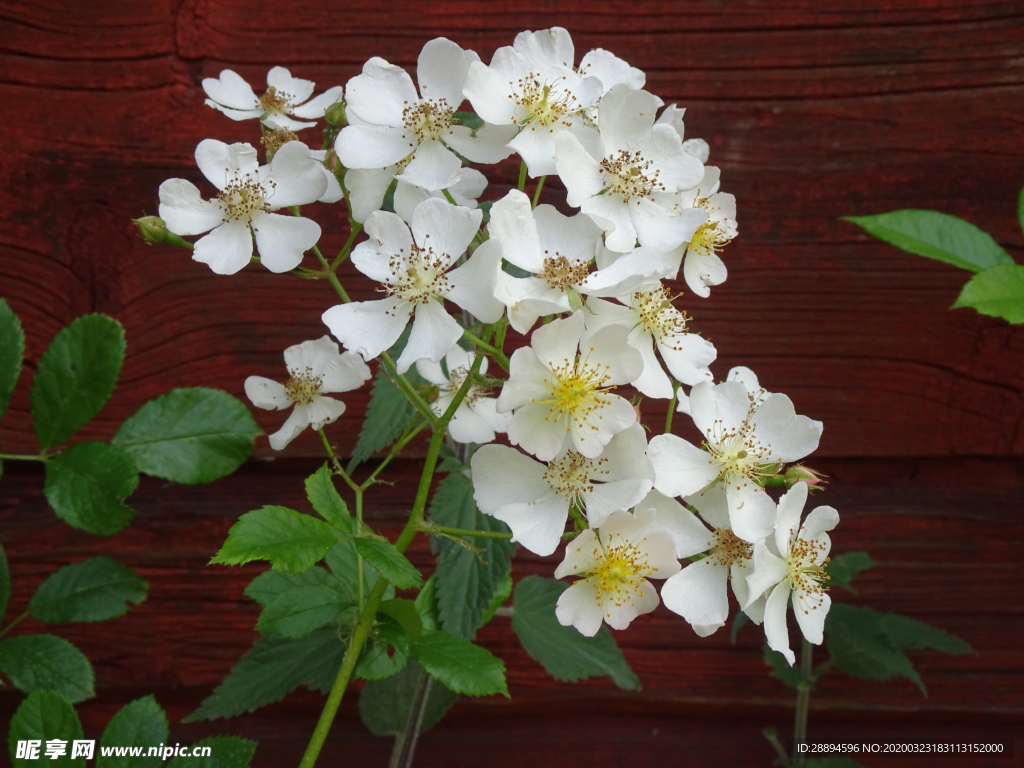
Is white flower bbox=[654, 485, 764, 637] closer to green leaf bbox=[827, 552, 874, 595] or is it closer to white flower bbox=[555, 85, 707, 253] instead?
white flower bbox=[555, 85, 707, 253]

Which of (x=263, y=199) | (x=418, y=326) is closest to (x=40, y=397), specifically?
(x=263, y=199)

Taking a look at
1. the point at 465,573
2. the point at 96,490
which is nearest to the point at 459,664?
the point at 465,573

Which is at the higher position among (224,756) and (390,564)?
(390,564)

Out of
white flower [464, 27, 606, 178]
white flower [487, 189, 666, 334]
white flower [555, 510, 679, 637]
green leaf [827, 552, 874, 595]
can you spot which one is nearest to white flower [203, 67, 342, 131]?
white flower [464, 27, 606, 178]

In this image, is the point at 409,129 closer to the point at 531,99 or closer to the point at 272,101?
the point at 531,99

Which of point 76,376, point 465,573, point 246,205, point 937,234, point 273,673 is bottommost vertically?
point 273,673

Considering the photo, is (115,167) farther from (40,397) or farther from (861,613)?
(861,613)
